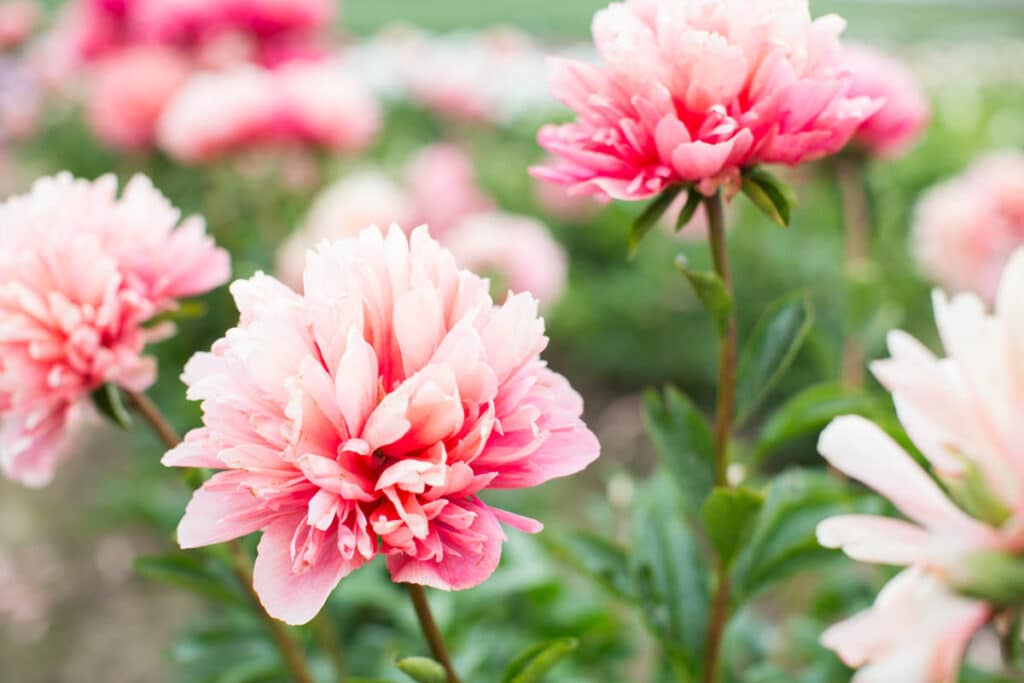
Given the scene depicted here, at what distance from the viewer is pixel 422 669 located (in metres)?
0.50

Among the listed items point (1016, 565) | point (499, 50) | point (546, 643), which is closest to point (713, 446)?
point (546, 643)

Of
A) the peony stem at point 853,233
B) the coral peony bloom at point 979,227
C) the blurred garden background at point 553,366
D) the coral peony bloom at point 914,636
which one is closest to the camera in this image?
the coral peony bloom at point 914,636

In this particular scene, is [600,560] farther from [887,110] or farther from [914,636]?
[887,110]

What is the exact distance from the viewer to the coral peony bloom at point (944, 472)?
0.35 m

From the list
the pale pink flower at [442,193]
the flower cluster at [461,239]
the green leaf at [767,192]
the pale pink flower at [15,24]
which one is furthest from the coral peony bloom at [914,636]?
the pale pink flower at [15,24]

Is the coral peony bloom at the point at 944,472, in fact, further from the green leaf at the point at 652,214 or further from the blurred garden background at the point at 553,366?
the blurred garden background at the point at 553,366

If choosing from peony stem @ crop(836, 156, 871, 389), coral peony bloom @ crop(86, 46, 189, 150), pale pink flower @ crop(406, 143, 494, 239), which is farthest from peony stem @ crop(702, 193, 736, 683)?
coral peony bloom @ crop(86, 46, 189, 150)

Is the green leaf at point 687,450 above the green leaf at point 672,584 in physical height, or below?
above

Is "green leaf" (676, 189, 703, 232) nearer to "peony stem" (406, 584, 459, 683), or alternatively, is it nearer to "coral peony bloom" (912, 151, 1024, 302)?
"peony stem" (406, 584, 459, 683)

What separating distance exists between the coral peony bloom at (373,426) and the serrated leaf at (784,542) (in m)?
0.28

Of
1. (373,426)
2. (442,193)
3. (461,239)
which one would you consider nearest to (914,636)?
(373,426)

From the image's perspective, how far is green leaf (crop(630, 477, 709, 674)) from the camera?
2.36ft

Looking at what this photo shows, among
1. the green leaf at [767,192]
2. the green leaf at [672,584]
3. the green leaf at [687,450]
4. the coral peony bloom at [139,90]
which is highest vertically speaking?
the green leaf at [767,192]

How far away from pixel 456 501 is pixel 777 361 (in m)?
0.28
